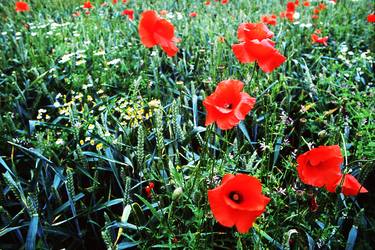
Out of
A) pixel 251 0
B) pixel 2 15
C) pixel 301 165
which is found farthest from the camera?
pixel 251 0

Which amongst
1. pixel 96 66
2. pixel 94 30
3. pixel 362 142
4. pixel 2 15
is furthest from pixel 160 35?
pixel 2 15

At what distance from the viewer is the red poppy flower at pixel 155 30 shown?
1578 millimetres

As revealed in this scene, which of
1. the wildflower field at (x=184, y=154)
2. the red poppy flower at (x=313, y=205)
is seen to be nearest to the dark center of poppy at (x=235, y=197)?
the wildflower field at (x=184, y=154)

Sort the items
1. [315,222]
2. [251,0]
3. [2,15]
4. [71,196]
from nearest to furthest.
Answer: [71,196]
[315,222]
[2,15]
[251,0]

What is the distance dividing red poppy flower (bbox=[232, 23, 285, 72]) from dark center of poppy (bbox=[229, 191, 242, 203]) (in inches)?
20.3

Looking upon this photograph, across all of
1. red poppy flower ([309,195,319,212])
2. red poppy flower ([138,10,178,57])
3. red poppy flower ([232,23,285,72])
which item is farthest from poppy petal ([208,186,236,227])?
red poppy flower ([138,10,178,57])

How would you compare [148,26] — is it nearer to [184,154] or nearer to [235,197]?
[184,154]

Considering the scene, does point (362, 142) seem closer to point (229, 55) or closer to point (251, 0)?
point (229, 55)

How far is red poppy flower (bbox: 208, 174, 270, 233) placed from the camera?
1.02 m

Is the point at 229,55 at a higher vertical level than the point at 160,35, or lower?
lower

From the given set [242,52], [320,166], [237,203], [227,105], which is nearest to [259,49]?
[242,52]

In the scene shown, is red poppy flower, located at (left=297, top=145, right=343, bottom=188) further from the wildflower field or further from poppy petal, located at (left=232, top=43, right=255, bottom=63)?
poppy petal, located at (left=232, top=43, right=255, bottom=63)

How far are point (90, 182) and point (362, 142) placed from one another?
133cm

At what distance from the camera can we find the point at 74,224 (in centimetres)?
168
